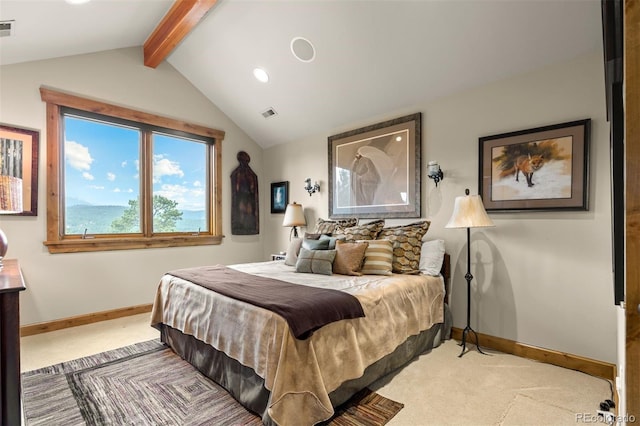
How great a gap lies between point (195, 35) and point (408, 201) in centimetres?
306

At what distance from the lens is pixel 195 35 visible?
3568 millimetres

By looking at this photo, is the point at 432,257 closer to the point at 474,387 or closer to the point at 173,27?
the point at 474,387

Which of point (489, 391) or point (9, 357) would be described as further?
point (489, 391)

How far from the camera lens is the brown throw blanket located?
169cm

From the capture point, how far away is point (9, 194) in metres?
1.93

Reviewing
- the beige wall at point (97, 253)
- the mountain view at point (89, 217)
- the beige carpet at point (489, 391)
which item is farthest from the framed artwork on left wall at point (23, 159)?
the beige carpet at point (489, 391)

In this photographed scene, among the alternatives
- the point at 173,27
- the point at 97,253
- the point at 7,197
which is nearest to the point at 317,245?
the point at 7,197

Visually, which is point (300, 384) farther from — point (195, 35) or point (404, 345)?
point (195, 35)

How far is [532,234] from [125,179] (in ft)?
14.7

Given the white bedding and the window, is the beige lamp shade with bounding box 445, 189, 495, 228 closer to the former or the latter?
the white bedding

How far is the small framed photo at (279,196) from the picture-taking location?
192 inches

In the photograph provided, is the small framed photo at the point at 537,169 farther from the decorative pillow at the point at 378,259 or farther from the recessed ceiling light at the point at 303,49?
the recessed ceiling light at the point at 303,49

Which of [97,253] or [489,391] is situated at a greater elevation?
[97,253]

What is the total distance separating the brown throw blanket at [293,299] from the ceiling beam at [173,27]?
2467 mm
